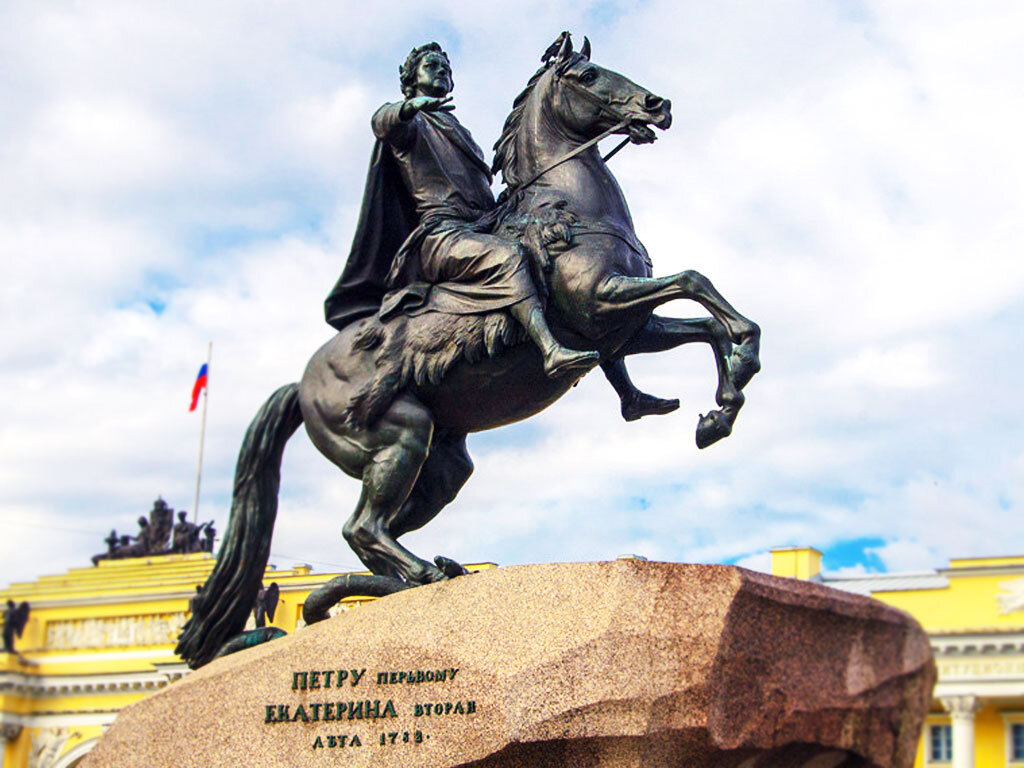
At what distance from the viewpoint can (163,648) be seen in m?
37.1

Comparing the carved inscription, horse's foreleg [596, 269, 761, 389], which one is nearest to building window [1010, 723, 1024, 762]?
horse's foreleg [596, 269, 761, 389]

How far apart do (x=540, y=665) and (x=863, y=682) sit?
4.35 ft

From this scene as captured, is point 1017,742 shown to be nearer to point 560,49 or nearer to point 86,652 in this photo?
point 86,652

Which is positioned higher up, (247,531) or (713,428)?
(713,428)

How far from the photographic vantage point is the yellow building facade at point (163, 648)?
3272cm

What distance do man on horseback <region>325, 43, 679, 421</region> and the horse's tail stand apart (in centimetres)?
64

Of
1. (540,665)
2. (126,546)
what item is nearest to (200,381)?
(126,546)

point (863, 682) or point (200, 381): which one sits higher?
point (200, 381)

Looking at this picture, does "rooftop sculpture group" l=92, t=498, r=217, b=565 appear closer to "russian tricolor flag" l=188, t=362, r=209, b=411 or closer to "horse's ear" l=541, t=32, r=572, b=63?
"russian tricolor flag" l=188, t=362, r=209, b=411

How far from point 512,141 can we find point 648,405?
1575mm

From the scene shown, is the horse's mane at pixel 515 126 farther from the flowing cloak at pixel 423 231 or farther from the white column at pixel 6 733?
the white column at pixel 6 733

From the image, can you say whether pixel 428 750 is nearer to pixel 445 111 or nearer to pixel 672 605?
pixel 672 605

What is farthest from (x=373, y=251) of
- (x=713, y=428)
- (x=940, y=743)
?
(x=940, y=743)

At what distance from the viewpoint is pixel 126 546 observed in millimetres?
40375
